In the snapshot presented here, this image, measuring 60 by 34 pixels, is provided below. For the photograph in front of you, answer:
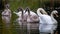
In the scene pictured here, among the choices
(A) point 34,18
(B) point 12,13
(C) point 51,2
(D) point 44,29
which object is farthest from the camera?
(C) point 51,2

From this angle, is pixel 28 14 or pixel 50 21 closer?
pixel 50 21

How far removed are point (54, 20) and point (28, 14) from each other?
762 mm

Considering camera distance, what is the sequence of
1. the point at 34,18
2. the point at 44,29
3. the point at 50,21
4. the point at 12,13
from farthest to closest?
the point at 12,13
the point at 34,18
the point at 50,21
the point at 44,29

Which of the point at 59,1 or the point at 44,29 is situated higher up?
the point at 59,1

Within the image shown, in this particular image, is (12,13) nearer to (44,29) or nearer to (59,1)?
(59,1)

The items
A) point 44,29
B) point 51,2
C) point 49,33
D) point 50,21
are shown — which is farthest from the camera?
point 51,2

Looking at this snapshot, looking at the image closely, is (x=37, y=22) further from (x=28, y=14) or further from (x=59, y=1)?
(x=59, y=1)

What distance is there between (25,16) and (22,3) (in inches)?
72.0

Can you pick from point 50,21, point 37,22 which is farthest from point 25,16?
point 50,21

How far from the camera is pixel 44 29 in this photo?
4020 mm

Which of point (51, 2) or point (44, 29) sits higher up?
point (51, 2)

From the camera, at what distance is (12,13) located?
665 centimetres

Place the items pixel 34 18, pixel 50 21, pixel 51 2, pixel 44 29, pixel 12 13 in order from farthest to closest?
pixel 51 2 < pixel 12 13 < pixel 34 18 < pixel 50 21 < pixel 44 29

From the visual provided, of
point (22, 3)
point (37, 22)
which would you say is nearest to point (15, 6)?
point (22, 3)
